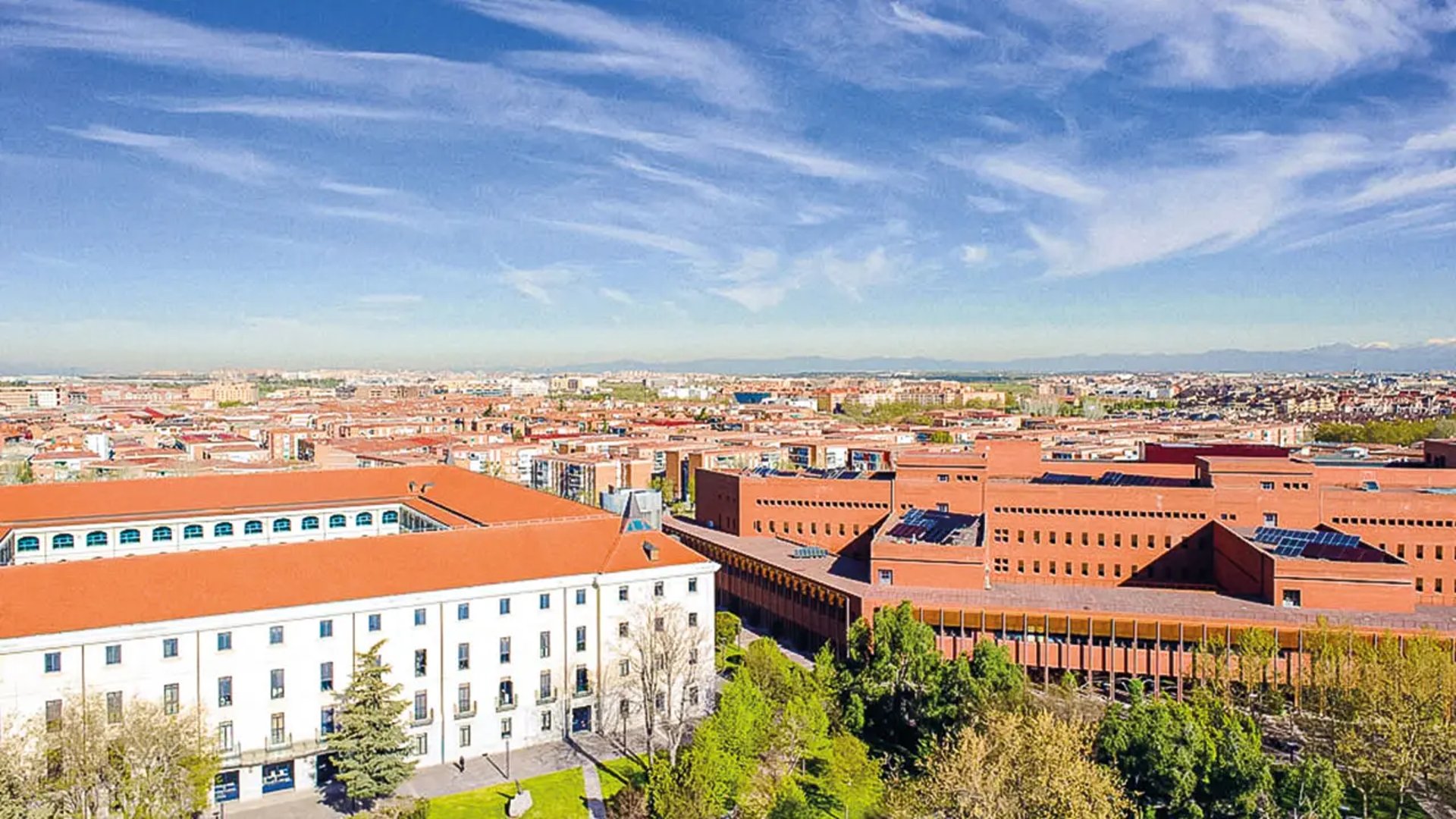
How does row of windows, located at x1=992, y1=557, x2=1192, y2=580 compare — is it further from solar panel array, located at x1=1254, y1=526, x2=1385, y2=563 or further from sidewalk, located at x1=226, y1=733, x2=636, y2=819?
sidewalk, located at x1=226, y1=733, x2=636, y2=819

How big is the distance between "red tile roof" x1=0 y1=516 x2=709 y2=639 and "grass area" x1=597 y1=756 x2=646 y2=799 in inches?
293

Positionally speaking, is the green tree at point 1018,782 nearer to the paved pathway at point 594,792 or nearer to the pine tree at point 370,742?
the paved pathway at point 594,792

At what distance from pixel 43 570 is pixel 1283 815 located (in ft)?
131

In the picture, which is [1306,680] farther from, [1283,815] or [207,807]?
[207,807]

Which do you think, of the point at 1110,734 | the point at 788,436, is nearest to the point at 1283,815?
the point at 1110,734

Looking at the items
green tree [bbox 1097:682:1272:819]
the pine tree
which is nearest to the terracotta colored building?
green tree [bbox 1097:682:1272:819]

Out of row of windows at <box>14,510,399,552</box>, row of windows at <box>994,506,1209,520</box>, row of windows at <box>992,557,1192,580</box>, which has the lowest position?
row of windows at <box>992,557,1192,580</box>

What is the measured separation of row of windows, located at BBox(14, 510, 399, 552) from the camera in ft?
153

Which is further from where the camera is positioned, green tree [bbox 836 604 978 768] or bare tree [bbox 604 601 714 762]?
bare tree [bbox 604 601 714 762]

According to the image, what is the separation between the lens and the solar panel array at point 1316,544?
43031 millimetres

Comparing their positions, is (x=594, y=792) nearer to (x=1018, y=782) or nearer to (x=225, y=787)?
(x=225, y=787)

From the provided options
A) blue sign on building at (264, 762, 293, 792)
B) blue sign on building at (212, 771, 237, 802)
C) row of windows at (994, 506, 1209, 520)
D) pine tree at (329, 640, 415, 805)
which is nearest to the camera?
pine tree at (329, 640, 415, 805)

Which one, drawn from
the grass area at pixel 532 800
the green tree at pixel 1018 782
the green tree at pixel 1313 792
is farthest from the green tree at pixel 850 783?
the green tree at pixel 1313 792

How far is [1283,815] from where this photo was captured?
28.6 metres
